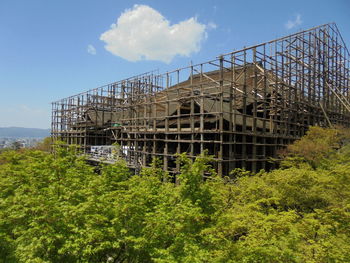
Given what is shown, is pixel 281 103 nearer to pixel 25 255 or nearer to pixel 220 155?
pixel 220 155

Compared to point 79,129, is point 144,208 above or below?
below

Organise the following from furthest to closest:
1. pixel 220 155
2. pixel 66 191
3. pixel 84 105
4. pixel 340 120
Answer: pixel 84 105, pixel 340 120, pixel 220 155, pixel 66 191

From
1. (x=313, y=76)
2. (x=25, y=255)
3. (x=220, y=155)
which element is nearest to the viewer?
(x=25, y=255)

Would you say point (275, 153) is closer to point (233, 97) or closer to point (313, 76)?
point (233, 97)

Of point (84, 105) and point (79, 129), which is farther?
point (79, 129)

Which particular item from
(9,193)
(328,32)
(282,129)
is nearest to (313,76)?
(328,32)

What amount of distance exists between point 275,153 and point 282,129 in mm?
2670

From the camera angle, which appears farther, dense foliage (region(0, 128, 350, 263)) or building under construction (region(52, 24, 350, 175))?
building under construction (region(52, 24, 350, 175))

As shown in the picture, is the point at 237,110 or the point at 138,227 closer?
the point at 138,227

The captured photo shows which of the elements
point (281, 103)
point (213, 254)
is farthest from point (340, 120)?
point (213, 254)

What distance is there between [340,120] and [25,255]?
3649 centimetres

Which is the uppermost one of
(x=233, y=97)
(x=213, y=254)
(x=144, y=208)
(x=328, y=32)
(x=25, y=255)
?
(x=328, y=32)

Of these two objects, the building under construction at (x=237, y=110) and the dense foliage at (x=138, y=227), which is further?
the building under construction at (x=237, y=110)

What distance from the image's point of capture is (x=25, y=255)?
5219mm
